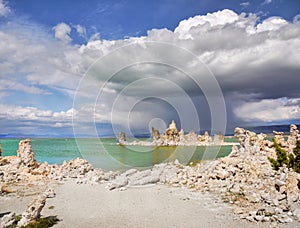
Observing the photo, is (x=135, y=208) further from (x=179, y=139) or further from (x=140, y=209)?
(x=179, y=139)

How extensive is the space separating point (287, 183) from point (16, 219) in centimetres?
1629

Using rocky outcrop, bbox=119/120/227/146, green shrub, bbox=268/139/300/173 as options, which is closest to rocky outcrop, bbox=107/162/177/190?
green shrub, bbox=268/139/300/173

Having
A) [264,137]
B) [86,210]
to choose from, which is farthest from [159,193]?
[264,137]

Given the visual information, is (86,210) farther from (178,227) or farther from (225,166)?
(225,166)

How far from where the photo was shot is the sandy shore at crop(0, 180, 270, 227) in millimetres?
12852

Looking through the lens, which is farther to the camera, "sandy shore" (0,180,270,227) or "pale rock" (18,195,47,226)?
"sandy shore" (0,180,270,227)

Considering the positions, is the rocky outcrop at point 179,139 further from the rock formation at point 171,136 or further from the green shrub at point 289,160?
the green shrub at point 289,160

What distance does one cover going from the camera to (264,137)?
103 feet

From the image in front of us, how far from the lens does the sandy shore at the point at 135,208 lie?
42.2 ft

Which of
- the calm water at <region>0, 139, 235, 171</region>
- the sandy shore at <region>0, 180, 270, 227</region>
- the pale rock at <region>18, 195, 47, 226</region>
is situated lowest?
the calm water at <region>0, 139, 235, 171</region>

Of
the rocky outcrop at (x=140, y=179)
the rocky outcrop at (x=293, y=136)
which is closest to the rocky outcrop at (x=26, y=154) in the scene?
the rocky outcrop at (x=140, y=179)

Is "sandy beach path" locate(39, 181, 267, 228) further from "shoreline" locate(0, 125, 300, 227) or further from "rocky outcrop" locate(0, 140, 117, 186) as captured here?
"rocky outcrop" locate(0, 140, 117, 186)

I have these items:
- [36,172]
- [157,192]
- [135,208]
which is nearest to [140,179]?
[157,192]

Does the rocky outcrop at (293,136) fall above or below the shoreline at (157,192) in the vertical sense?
above
